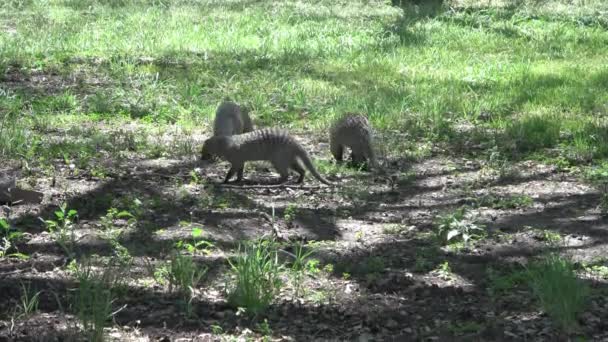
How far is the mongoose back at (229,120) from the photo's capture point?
850 cm

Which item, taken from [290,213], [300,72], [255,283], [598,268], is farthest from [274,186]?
[300,72]

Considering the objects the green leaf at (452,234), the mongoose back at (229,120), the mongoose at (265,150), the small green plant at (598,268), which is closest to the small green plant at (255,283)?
the green leaf at (452,234)

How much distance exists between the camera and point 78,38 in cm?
1321

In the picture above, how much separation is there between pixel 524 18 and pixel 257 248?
39.8 ft

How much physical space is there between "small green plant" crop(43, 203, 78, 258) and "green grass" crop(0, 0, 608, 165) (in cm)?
179

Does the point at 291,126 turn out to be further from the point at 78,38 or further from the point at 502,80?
the point at 78,38

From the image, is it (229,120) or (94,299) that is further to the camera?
(229,120)

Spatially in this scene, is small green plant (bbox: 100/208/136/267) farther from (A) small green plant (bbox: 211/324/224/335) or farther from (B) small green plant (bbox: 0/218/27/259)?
(A) small green plant (bbox: 211/324/224/335)

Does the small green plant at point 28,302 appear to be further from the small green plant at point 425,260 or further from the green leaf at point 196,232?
the small green plant at point 425,260

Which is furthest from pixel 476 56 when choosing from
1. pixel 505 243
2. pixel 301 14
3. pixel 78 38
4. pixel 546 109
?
pixel 505 243

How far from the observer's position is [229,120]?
28.1 ft

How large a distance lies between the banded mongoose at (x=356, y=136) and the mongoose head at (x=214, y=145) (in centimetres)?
110

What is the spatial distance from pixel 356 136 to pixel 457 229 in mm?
2084

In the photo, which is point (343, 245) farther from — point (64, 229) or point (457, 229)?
point (64, 229)
